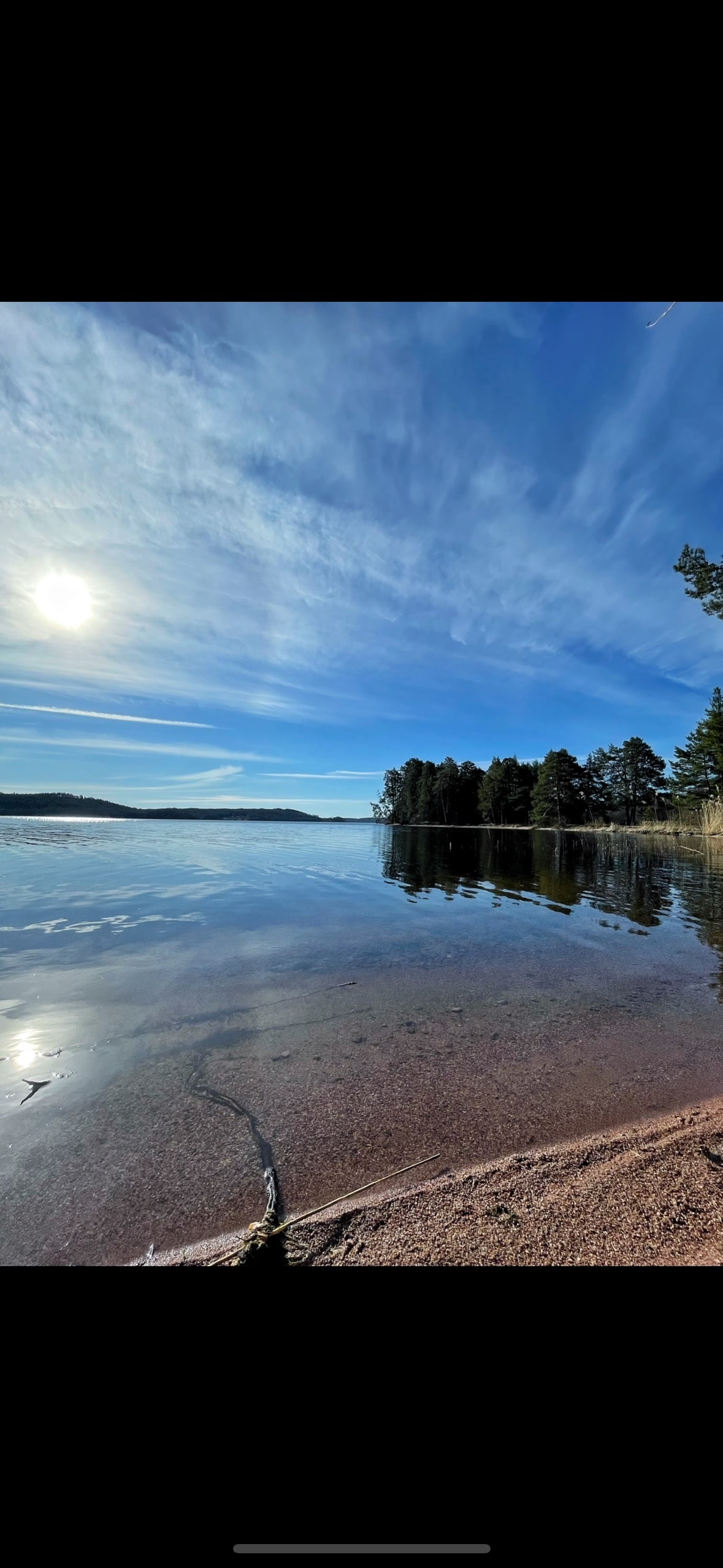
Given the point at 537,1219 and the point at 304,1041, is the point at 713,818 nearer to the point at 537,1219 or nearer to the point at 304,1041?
the point at 304,1041

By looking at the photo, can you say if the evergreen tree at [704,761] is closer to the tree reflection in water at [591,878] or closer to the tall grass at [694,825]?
the tall grass at [694,825]

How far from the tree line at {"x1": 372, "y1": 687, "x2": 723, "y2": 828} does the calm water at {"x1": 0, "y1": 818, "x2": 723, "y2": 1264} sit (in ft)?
181

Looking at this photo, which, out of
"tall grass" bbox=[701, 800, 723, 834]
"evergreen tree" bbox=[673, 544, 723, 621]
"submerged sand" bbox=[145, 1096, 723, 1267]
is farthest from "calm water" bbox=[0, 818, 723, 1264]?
"tall grass" bbox=[701, 800, 723, 834]

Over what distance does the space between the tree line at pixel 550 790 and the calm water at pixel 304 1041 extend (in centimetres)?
5524

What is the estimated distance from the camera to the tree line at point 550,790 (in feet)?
227

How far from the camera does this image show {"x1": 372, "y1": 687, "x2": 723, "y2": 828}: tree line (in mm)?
69125

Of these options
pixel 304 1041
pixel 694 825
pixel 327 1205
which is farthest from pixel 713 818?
pixel 327 1205

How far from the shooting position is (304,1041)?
429 cm

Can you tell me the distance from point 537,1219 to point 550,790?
7799 centimetres
